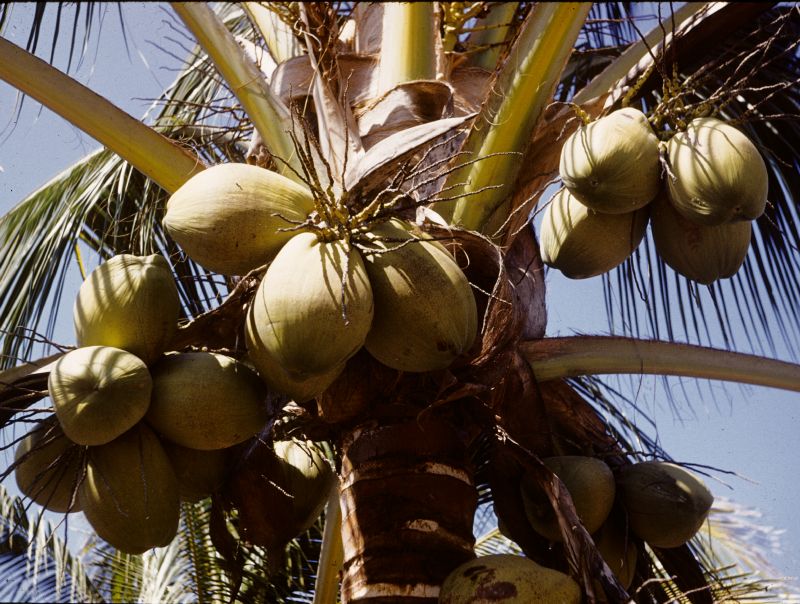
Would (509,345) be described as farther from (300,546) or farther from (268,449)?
(300,546)

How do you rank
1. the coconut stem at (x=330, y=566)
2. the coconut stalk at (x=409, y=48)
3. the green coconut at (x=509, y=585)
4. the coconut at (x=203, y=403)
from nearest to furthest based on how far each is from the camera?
the green coconut at (x=509, y=585) → the coconut at (x=203, y=403) → the coconut stalk at (x=409, y=48) → the coconut stem at (x=330, y=566)

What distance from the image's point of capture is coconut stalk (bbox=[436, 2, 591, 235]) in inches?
80.9

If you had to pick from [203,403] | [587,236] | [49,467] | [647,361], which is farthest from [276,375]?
[647,361]

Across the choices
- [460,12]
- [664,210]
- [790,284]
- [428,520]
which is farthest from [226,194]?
[790,284]

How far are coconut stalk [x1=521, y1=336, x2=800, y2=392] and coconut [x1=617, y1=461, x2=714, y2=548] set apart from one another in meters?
0.23

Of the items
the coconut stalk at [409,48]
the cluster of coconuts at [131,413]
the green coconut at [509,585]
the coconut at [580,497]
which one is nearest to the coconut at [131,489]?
the cluster of coconuts at [131,413]

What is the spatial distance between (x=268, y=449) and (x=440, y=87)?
2.94ft

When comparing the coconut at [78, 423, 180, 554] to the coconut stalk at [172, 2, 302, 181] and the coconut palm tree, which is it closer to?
the coconut palm tree

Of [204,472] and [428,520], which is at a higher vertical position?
[204,472]

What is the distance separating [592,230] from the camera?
1.97 m

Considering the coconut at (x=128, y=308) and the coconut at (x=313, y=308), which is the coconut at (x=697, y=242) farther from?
the coconut at (x=128, y=308)

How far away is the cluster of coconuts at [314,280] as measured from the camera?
4.96ft

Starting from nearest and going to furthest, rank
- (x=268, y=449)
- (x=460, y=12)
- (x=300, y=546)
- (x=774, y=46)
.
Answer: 1. (x=268, y=449)
2. (x=460, y=12)
3. (x=774, y=46)
4. (x=300, y=546)

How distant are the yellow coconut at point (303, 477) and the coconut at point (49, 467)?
446mm
